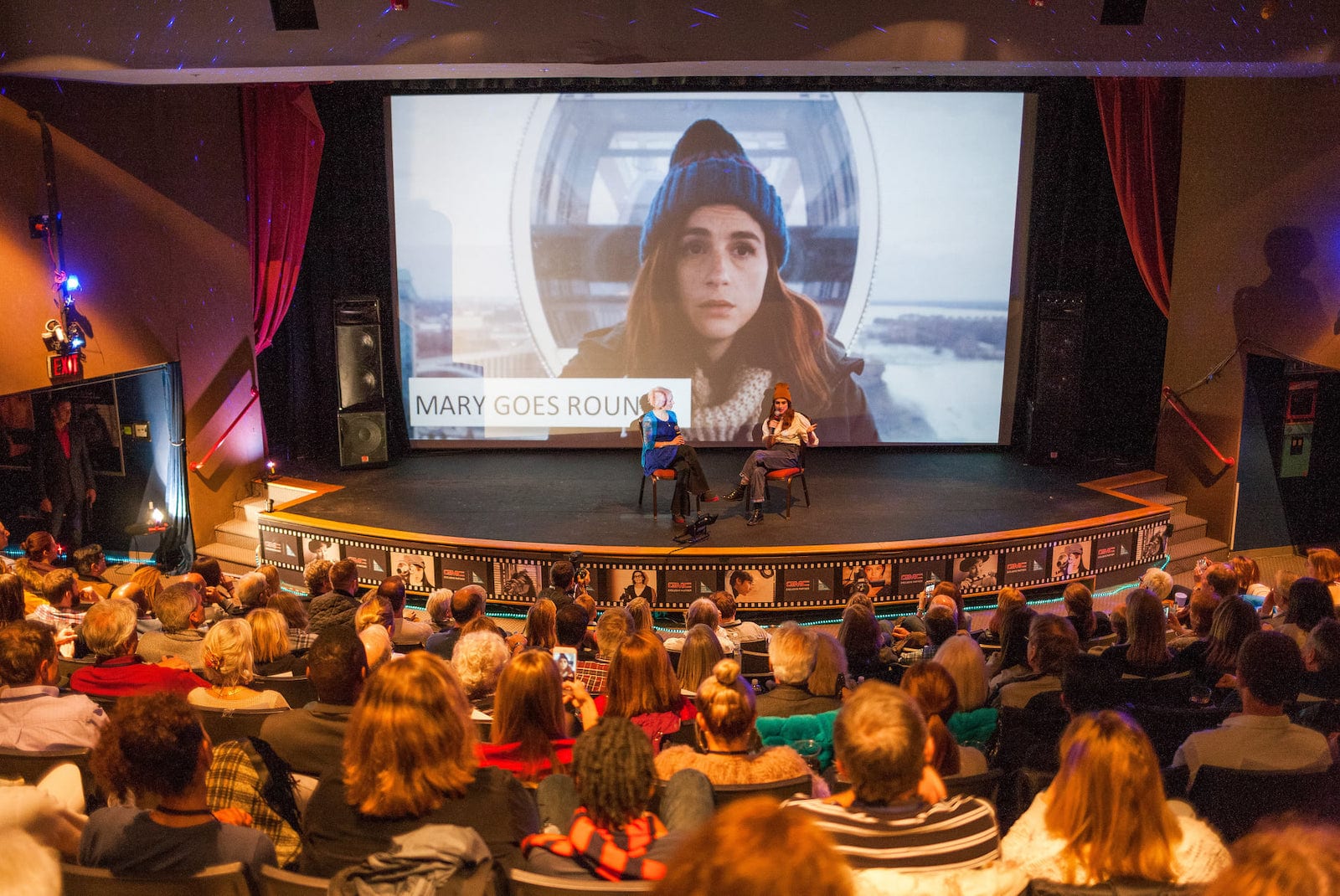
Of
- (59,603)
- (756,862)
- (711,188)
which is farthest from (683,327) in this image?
(756,862)

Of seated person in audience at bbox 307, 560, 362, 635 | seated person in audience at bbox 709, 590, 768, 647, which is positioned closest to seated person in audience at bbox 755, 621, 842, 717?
seated person in audience at bbox 709, 590, 768, 647

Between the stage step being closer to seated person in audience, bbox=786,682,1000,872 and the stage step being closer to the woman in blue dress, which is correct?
the woman in blue dress

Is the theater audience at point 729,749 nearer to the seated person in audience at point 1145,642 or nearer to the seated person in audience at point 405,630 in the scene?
the seated person in audience at point 1145,642

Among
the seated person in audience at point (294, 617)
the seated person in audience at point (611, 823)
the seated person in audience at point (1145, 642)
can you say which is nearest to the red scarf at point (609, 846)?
the seated person in audience at point (611, 823)

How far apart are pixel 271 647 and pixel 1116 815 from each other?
3021mm

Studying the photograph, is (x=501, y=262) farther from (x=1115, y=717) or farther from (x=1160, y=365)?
(x=1115, y=717)

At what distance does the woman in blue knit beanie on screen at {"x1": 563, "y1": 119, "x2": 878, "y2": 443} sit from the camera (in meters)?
9.61

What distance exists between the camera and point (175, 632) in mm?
4391

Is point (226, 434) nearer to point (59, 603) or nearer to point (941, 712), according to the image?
point (59, 603)

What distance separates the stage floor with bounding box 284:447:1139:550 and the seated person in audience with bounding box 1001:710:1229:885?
5068 mm

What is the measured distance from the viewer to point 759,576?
23.4 ft

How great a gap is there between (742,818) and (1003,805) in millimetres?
2266

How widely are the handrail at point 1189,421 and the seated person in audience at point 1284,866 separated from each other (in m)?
7.73

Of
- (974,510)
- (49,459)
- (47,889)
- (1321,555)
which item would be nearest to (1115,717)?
(47,889)
